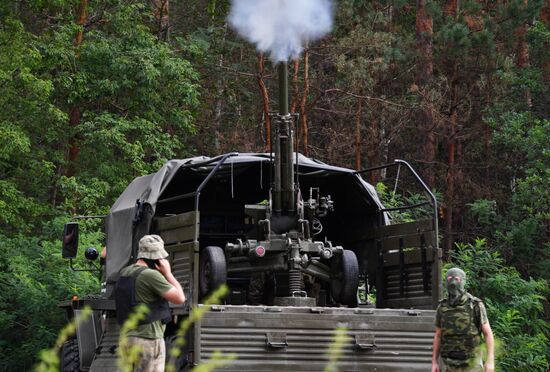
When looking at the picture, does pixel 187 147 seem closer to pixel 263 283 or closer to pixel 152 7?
pixel 152 7

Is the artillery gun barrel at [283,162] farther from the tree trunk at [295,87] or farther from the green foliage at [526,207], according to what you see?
the tree trunk at [295,87]

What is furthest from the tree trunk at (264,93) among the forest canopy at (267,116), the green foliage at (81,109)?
the green foliage at (81,109)

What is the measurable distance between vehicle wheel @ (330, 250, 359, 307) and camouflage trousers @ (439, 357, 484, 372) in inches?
96.4

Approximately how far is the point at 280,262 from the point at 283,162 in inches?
36.7

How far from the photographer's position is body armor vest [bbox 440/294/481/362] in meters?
9.18

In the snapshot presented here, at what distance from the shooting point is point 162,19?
29.5 metres

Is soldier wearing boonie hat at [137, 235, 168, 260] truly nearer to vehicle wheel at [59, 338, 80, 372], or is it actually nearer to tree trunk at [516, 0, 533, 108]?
vehicle wheel at [59, 338, 80, 372]

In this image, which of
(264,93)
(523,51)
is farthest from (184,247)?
(523,51)

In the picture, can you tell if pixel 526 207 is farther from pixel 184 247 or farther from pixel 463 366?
pixel 463 366

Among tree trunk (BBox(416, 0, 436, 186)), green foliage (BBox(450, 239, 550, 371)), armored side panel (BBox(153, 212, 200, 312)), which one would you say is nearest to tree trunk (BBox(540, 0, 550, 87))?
tree trunk (BBox(416, 0, 436, 186))

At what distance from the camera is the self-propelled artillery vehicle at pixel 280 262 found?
33.3ft

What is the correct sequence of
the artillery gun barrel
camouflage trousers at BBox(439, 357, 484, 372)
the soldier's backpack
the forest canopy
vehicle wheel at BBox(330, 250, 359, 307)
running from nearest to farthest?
the soldier's backpack < camouflage trousers at BBox(439, 357, 484, 372) < the artillery gun barrel < vehicle wheel at BBox(330, 250, 359, 307) < the forest canopy

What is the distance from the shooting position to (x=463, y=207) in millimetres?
30969

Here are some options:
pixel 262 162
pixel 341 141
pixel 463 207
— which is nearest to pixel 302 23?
pixel 262 162
